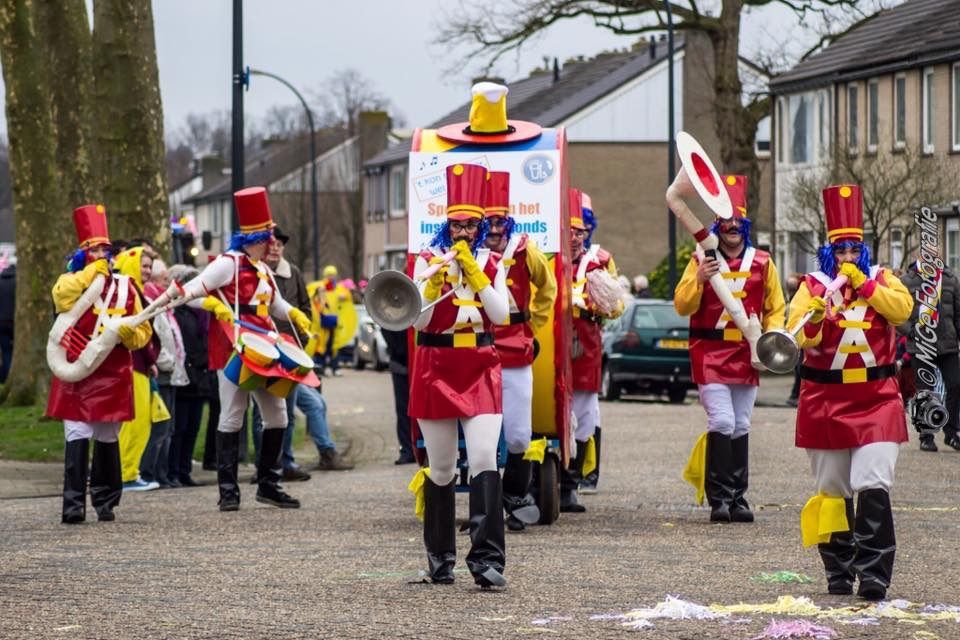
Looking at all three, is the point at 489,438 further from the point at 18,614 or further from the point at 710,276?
the point at 710,276

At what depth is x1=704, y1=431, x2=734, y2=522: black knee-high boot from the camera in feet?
41.8

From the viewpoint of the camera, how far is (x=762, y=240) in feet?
186

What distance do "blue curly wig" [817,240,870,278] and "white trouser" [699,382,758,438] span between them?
3.14 m

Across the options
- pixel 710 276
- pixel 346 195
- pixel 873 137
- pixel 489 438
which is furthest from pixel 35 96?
pixel 346 195

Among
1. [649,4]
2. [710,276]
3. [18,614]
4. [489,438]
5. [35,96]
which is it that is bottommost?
[18,614]

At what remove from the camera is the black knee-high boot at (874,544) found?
A: 9.01 meters

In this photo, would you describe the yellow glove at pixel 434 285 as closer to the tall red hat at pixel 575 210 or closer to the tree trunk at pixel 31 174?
the tall red hat at pixel 575 210

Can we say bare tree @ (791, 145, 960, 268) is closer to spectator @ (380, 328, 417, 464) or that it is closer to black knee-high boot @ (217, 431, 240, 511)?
spectator @ (380, 328, 417, 464)

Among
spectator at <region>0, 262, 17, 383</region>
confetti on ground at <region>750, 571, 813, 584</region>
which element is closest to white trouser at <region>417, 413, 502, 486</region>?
confetti on ground at <region>750, 571, 813, 584</region>

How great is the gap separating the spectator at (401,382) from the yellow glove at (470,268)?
6.26 metres

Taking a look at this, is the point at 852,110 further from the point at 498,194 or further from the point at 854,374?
the point at 854,374

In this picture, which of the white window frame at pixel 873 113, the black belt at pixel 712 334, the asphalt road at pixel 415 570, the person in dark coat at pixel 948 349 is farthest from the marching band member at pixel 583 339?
the white window frame at pixel 873 113

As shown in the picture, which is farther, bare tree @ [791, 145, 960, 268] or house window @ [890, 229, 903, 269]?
house window @ [890, 229, 903, 269]

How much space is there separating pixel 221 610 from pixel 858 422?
3026 mm
